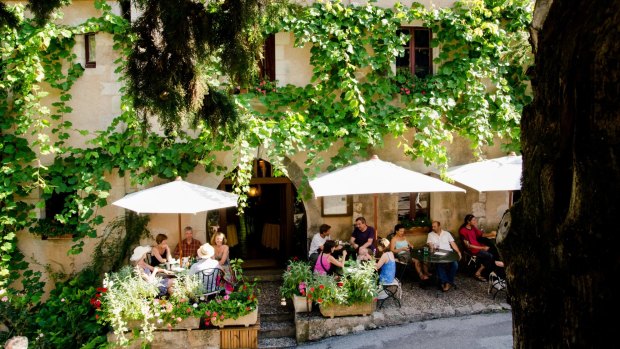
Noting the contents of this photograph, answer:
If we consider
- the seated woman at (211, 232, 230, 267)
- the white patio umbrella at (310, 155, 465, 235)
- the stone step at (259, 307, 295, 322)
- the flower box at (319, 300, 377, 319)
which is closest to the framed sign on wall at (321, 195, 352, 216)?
the white patio umbrella at (310, 155, 465, 235)

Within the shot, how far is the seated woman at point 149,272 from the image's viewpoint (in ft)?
24.8

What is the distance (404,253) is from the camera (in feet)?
29.8

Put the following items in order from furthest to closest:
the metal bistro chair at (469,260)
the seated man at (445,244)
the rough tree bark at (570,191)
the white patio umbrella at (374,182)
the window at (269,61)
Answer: the window at (269,61), the metal bistro chair at (469,260), the seated man at (445,244), the white patio umbrella at (374,182), the rough tree bark at (570,191)

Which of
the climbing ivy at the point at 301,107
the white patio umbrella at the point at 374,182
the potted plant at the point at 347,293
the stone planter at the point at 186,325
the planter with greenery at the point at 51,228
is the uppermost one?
the climbing ivy at the point at 301,107

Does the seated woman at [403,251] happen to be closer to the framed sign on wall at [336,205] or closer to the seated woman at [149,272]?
the framed sign on wall at [336,205]

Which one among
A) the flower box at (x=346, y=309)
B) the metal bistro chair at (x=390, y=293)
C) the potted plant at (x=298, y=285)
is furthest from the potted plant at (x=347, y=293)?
the metal bistro chair at (x=390, y=293)

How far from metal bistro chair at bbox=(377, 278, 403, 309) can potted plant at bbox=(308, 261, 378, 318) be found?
18.5 inches

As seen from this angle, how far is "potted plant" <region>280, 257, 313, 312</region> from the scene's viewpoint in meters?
7.65

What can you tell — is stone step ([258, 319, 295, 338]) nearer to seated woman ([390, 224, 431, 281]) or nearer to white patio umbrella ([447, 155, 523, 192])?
seated woman ([390, 224, 431, 281])

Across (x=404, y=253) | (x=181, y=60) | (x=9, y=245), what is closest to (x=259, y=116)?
(x=404, y=253)

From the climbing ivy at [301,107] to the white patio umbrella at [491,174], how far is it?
1.46ft

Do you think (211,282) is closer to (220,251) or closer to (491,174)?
(220,251)

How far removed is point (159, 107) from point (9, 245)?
5.82 m

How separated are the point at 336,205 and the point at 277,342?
3250 mm
